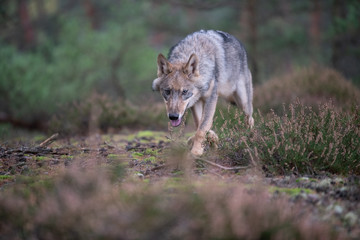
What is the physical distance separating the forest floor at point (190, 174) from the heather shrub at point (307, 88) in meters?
6.19

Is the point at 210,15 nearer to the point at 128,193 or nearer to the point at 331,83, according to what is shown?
the point at 331,83

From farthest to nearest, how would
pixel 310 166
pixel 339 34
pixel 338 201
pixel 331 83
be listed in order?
pixel 339 34, pixel 331 83, pixel 310 166, pixel 338 201

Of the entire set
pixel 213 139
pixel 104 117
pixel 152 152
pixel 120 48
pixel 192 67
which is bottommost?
pixel 104 117

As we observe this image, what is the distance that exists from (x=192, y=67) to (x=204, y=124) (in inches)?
35.3

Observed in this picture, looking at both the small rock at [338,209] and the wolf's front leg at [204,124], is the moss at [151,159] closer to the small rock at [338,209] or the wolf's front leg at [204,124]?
the wolf's front leg at [204,124]

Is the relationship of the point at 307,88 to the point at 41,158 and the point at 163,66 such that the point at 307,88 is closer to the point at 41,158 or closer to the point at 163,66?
the point at 163,66

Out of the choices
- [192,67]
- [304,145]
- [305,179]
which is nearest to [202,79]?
[192,67]

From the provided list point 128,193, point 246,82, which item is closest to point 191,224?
point 128,193

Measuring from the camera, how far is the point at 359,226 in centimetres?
314

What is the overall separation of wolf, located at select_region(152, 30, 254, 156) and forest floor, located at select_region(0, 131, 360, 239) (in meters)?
0.80

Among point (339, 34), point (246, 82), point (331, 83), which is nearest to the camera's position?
point (246, 82)

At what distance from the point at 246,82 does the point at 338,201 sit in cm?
422

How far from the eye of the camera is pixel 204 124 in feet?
20.2

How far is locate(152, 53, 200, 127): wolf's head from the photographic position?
18.8 ft
